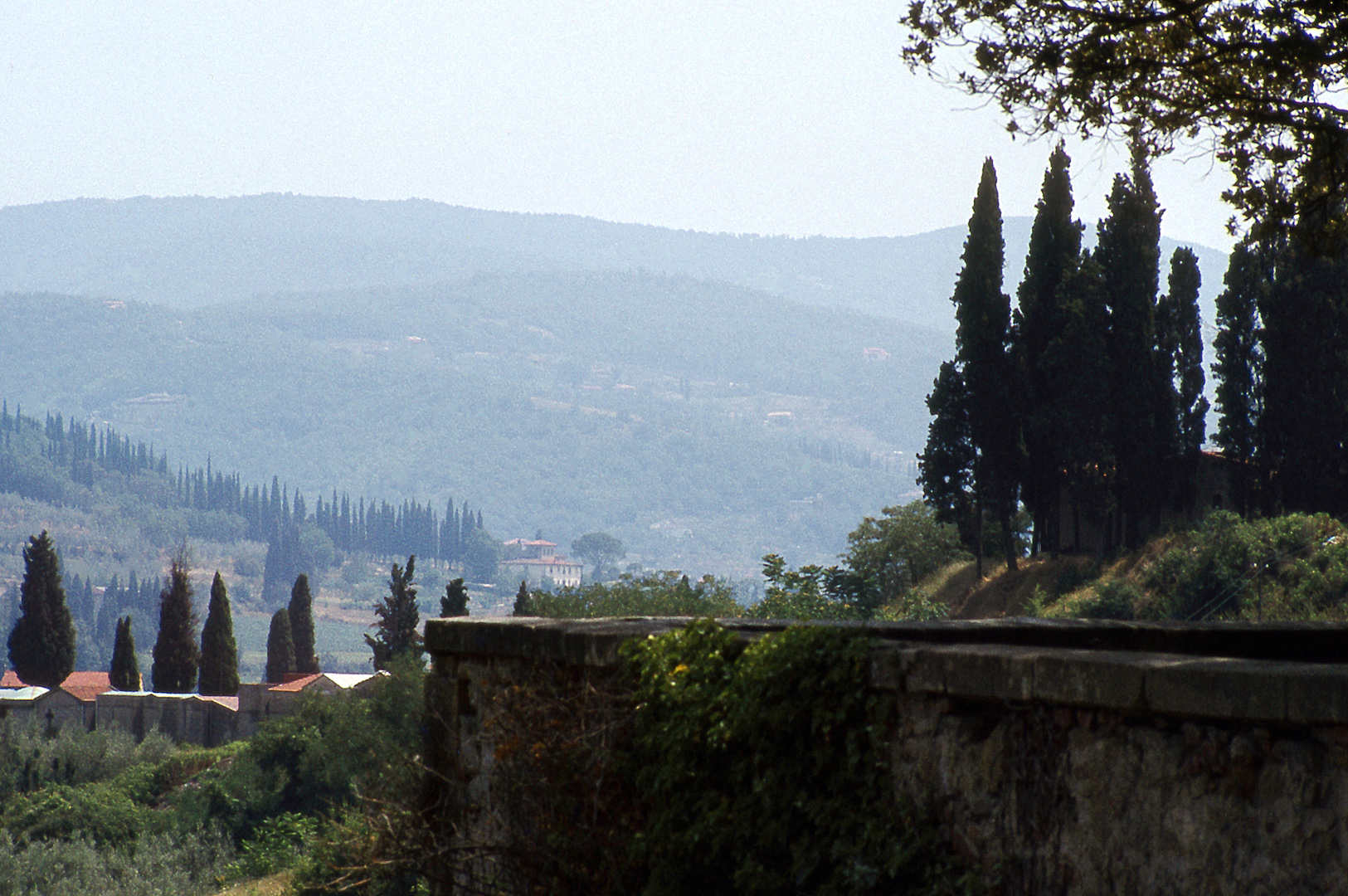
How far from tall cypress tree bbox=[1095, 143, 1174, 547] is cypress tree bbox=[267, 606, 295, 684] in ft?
196

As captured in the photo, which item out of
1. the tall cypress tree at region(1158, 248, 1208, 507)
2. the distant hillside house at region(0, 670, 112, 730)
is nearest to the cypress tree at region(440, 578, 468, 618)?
the distant hillside house at region(0, 670, 112, 730)

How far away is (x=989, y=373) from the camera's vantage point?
37406 mm

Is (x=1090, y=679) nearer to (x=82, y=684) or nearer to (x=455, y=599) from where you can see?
(x=455, y=599)

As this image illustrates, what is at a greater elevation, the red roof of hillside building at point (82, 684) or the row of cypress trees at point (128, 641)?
the row of cypress trees at point (128, 641)

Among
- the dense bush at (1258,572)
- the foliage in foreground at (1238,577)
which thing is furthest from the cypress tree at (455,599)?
the dense bush at (1258,572)


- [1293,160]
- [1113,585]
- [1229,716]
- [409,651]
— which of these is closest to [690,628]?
[1229,716]

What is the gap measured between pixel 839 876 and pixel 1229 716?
4.56ft

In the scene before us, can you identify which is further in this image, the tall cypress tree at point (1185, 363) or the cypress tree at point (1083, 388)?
the tall cypress tree at point (1185, 363)

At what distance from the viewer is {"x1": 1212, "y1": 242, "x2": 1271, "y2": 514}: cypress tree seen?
1341 inches

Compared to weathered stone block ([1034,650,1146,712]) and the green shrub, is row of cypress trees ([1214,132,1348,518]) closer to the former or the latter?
the green shrub

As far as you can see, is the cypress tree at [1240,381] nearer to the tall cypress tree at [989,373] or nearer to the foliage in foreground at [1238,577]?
the foliage in foreground at [1238,577]

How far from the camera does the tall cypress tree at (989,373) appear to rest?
3731 cm

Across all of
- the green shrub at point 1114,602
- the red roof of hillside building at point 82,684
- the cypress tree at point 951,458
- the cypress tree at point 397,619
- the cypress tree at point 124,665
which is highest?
the cypress tree at point 951,458

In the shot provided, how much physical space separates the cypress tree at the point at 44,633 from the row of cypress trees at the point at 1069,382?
49.2 metres
